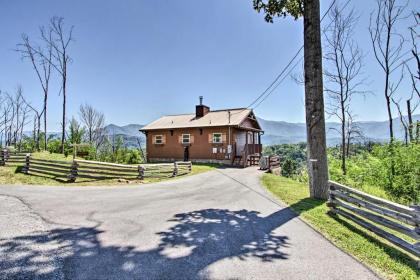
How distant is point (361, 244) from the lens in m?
5.06

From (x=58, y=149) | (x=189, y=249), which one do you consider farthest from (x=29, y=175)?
(x=58, y=149)

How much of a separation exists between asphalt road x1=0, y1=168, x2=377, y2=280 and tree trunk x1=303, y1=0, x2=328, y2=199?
2379 mm

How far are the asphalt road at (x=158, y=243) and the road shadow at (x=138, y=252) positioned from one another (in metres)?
0.01

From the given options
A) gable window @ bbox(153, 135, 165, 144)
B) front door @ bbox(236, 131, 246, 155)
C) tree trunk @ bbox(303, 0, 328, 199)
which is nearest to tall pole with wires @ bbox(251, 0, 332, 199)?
tree trunk @ bbox(303, 0, 328, 199)

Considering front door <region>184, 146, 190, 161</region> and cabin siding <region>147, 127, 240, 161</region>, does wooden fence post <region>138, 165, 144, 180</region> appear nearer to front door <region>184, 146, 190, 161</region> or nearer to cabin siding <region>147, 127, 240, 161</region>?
cabin siding <region>147, 127, 240, 161</region>

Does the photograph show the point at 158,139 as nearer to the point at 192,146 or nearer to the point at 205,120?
the point at 192,146

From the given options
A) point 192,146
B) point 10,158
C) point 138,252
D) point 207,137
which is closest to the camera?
point 138,252

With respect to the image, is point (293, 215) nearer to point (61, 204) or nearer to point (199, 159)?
point (61, 204)

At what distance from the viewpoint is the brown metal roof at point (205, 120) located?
24.4 m

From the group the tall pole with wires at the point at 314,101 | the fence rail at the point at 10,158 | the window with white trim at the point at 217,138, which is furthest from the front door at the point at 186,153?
the tall pole with wires at the point at 314,101

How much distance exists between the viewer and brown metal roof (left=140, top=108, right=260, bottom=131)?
80.2 feet

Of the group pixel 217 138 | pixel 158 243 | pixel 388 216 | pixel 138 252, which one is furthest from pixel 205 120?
pixel 138 252

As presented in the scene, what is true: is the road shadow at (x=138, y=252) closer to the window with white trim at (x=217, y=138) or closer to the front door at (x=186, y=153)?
the window with white trim at (x=217, y=138)

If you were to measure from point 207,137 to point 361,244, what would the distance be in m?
20.2
